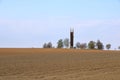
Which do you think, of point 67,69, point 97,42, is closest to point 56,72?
point 67,69

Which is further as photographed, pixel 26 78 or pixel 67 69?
pixel 67 69

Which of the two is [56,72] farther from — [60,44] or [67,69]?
[60,44]

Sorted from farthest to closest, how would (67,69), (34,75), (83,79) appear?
(67,69) → (34,75) → (83,79)

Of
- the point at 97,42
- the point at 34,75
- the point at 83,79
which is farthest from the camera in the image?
the point at 97,42

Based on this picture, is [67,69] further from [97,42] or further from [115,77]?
[97,42]

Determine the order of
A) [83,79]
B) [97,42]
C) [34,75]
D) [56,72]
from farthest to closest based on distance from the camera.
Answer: [97,42] → [56,72] → [34,75] → [83,79]

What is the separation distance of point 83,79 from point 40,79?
2.79 metres

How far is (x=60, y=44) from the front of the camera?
11288cm

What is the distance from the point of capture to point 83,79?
74.8 feet

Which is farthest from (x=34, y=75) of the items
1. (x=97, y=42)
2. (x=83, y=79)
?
(x=97, y=42)

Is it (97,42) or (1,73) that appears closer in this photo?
(1,73)

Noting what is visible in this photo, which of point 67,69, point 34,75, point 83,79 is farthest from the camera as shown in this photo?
point 67,69

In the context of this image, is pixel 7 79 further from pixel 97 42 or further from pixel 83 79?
pixel 97 42

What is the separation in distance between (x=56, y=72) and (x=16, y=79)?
4.97 meters
